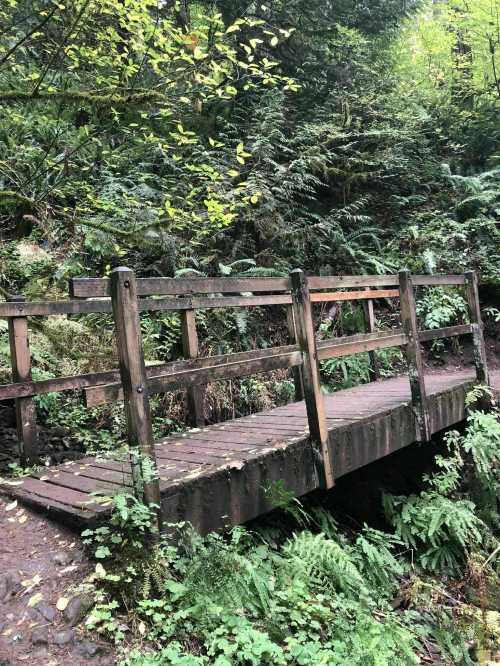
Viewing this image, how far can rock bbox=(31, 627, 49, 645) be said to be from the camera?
2.14 metres

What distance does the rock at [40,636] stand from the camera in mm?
2143

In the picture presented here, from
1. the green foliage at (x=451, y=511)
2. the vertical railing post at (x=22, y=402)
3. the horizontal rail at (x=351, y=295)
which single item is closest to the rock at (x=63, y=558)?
the vertical railing post at (x=22, y=402)

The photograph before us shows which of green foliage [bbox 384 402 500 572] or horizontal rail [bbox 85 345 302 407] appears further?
green foliage [bbox 384 402 500 572]

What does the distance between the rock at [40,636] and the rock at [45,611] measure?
0.19ft

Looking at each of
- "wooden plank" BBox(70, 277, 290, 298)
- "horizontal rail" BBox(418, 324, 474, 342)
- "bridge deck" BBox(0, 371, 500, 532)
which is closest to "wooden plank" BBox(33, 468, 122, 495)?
"bridge deck" BBox(0, 371, 500, 532)

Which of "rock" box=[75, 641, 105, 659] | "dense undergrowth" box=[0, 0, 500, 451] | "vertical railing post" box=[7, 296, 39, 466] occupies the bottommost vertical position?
"rock" box=[75, 641, 105, 659]

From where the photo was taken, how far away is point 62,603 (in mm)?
2342

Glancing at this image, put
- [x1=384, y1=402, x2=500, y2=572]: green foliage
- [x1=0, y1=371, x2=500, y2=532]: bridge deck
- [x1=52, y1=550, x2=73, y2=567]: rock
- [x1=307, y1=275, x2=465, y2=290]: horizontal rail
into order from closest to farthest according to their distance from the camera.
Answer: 1. [x1=52, y1=550, x2=73, y2=567]: rock
2. [x1=0, y1=371, x2=500, y2=532]: bridge deck
3. [x1=307, y1=275, x2=465, y2=290]: horizontal rail
4. [x1=384, y1=402, x2=500, y2=572]: green foliage

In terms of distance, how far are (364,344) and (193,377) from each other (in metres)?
2.22

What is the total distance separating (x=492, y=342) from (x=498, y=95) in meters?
6.86

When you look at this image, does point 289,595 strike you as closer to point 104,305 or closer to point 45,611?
point 45,611

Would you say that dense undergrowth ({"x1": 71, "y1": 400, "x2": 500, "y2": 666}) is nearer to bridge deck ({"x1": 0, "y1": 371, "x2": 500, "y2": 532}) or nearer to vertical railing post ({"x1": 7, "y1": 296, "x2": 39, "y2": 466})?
bridge deck ({"x1": 0, "y1": 371, "x2": 500, "y2": 532})

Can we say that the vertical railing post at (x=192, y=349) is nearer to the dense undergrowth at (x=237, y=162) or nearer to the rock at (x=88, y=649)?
the dense undergrowth at (x=237, y=162)

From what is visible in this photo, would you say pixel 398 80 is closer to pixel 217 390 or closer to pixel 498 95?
pixel 498 95
